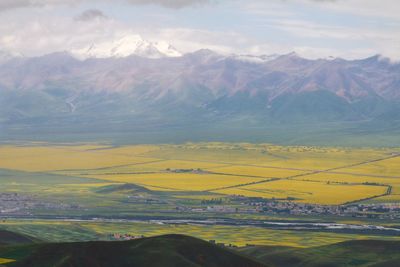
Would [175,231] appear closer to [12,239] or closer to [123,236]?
[123,236]

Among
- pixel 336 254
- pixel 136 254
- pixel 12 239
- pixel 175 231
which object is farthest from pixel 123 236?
pixel 136 254

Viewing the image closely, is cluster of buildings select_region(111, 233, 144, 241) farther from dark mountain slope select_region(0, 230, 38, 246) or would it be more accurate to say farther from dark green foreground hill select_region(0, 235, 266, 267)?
dark green foreground hill select_region(0, 235, 266, 267)

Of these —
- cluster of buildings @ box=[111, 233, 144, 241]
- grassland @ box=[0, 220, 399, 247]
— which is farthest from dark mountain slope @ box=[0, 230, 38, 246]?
cluster of buildings @ box=[111, 233, 144, 241]

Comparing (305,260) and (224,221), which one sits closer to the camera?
(305,260)

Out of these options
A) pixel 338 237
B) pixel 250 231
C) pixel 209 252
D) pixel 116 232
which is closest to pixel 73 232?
pixel 116 232

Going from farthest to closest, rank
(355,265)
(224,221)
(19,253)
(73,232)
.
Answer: (224,221)
(73,232)
(355,265)
(19,253)

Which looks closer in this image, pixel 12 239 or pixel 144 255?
pixel 144 255

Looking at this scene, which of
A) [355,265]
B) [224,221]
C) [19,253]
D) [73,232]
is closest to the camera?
[19,253]

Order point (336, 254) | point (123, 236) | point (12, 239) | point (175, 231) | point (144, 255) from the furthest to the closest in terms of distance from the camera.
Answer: point (175, 231)
point (123, 236)
point (336, 254)
point (12, 239)
point (144, 255)

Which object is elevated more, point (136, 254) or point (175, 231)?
point (175, 231)

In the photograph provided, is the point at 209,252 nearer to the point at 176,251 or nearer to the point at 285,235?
the point at 176,251

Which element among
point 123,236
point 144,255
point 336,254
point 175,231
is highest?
point 175,231
